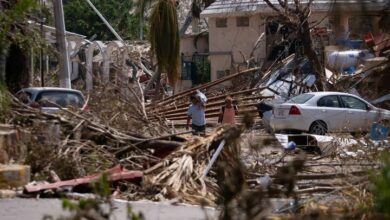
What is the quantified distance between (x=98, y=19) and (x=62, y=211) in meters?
57.6

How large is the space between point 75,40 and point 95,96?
21597 mm

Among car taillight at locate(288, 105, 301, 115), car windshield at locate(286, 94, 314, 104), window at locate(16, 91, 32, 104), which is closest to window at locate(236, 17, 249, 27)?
car windshield at locate(286, 94, 314, 104)

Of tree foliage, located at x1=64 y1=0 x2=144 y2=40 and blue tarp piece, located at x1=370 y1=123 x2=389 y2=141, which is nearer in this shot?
blue tarp piece, located at x1=370 y1=123 x2=389 y2=141

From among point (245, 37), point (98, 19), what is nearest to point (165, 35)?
point (245, 37)

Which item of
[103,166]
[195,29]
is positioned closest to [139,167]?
[103,166]

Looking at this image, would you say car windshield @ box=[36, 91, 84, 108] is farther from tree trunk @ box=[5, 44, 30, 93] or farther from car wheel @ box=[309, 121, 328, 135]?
car wheel @ box=[309, 121, 328, 135]

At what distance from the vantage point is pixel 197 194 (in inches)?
511

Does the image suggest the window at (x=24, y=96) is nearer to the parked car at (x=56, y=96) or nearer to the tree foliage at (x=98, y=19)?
the parked car at (x=56, y=96)

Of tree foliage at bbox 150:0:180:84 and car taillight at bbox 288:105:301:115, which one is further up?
tree foliage at bbox 150:0:180:84

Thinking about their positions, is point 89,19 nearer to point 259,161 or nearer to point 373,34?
point 259,161

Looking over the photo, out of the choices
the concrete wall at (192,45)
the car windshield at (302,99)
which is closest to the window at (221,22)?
the concrete wall at (192,45)

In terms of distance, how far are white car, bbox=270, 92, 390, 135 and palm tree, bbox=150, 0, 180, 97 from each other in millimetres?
10384

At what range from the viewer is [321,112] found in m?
25.2

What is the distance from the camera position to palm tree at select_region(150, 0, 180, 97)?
35.2 meters
